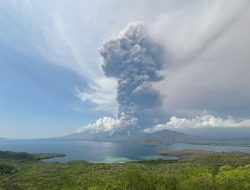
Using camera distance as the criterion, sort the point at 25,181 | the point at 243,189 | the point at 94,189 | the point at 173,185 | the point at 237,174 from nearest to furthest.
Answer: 1. the point at 243,189
2. the point at 94,189
3. the point at 173,185
4. the point at 237,174
5. the point at 25,181

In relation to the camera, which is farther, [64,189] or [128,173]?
[64,189]

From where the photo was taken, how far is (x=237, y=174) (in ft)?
251

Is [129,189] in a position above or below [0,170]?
below

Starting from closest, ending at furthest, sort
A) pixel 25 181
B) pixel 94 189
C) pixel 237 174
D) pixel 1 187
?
pixel 94 189
pixel 237 174
pixel 1 187
pixel 25 181

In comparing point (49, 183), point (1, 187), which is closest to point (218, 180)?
point (49, 183)

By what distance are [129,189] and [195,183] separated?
1567 centimetres

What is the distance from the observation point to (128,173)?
67.9 m

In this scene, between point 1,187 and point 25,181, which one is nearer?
point 1,187

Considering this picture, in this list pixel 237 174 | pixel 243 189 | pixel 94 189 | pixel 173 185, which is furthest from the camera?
pixel 237 174

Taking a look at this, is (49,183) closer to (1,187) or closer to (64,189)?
(1,187)

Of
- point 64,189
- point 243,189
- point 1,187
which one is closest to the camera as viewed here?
point 243,189

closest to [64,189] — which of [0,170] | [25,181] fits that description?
[25,181]

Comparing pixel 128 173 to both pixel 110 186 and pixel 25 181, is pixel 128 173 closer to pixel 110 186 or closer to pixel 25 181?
pixel 110 186

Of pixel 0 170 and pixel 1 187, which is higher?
pixel 0 170
